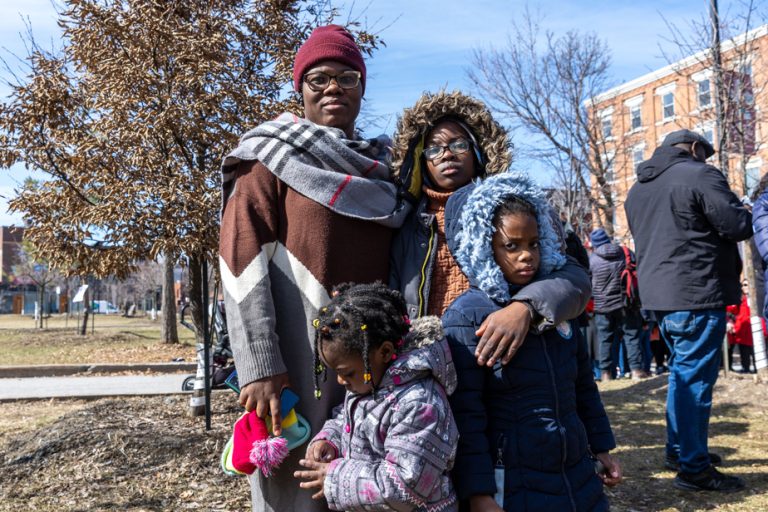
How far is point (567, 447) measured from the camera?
1870 millimetres

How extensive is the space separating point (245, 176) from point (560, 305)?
44.0 inches

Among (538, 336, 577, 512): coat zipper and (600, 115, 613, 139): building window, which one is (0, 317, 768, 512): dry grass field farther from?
(600, 115, 613, 139): building window

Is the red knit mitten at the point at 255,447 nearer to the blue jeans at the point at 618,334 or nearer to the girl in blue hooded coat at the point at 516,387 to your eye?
the girl in blue hooded coat at the point at 516,387

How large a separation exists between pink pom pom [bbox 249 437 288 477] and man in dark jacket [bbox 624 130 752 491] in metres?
3.10

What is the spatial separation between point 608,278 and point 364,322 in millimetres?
7875

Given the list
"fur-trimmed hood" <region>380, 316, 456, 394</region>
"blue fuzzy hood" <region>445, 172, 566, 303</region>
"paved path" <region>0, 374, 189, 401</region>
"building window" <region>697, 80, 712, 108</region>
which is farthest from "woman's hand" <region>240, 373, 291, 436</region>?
"building window" <region>697, 80, 712, 108</region>

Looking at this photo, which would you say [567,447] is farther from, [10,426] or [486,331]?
[10,426]

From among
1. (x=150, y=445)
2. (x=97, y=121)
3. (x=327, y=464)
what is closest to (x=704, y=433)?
(x=327, y=464)

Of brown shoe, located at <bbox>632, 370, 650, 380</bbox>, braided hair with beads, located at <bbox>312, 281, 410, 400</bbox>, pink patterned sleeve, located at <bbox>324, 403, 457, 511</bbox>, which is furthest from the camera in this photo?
brown shoe, located at <bbox>632, 370, 650, 380</bbox>

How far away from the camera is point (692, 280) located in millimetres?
4242

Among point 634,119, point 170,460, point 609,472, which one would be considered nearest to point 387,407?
point 609,472

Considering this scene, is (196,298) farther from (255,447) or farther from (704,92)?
(704,92)

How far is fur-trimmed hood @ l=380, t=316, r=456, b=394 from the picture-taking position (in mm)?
1745

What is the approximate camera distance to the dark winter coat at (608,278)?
892 cm
